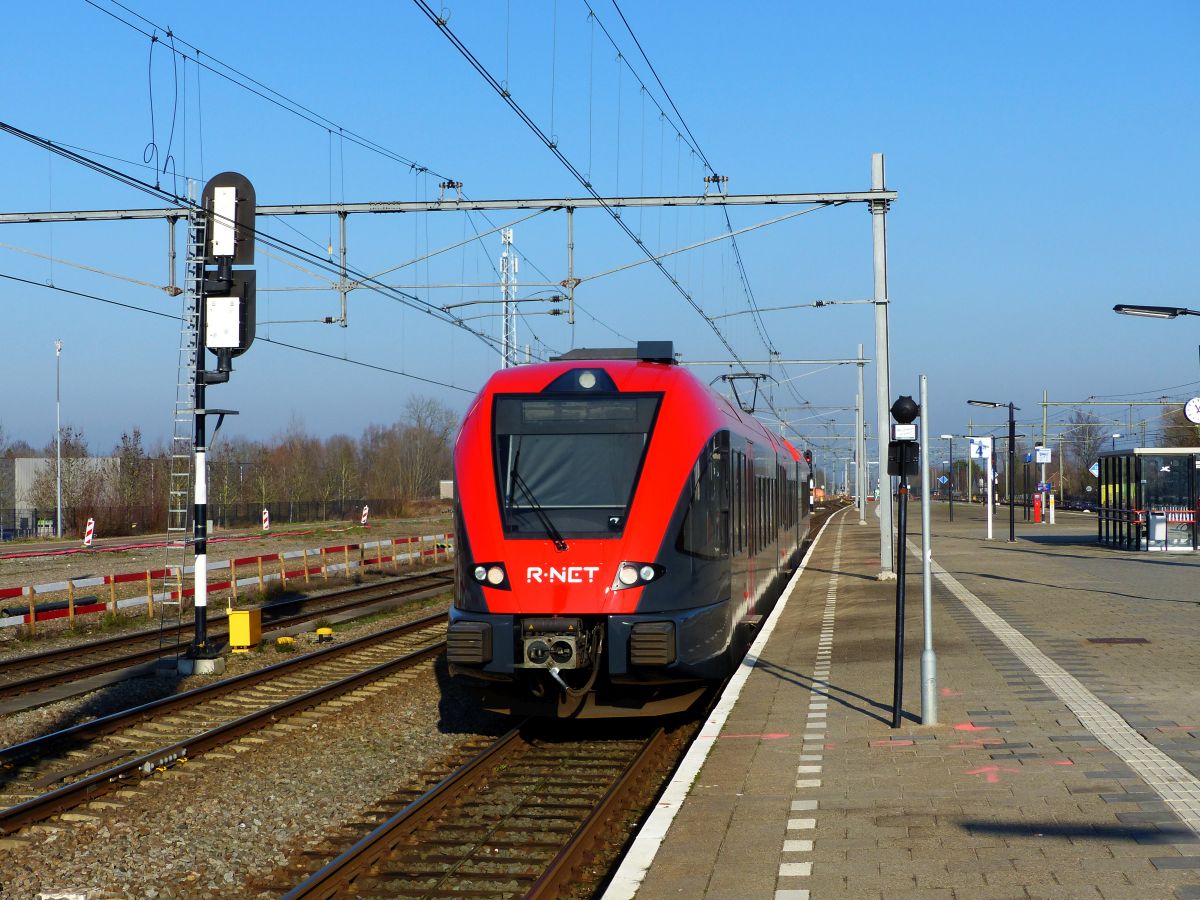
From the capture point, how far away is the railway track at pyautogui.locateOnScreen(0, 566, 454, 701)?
15.6m

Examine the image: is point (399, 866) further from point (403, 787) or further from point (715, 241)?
point (715, 241)

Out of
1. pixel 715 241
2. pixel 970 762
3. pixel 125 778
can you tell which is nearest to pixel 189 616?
pixel 715 241

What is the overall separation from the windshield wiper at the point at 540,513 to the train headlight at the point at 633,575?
0.51m

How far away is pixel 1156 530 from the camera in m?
32.8

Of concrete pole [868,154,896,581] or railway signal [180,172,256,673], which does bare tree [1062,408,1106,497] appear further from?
railway signal [180,172,256,673]

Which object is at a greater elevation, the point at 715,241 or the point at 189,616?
the point at 715,241

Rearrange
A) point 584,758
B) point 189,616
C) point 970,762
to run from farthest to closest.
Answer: point 189,616 < point 584,758 < point 970,762

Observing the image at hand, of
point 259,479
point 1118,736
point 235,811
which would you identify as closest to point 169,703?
point 235,811

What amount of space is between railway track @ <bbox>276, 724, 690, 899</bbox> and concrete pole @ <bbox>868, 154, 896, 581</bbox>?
13.8 meters

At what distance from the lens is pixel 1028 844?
270 inches

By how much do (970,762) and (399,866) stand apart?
3899 millimetres

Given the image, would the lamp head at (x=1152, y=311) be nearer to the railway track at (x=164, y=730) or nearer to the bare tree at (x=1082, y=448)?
the railway track at (x=164, y=730)

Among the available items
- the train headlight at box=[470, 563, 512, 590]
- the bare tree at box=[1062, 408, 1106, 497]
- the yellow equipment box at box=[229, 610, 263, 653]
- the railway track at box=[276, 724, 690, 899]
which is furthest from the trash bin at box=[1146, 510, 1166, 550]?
the bare tree at box=[1062, 408, 1106, 497]

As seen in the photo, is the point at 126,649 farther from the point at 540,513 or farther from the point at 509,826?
the point at 509,826
